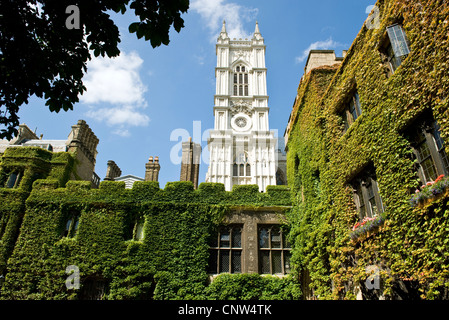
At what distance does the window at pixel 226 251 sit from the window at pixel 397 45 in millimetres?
10714

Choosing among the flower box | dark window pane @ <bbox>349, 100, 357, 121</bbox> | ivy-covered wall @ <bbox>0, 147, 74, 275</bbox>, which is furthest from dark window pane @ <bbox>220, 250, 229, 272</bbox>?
ivy-covered wall @ <bbox>0, 147, 74, 275</bbox>

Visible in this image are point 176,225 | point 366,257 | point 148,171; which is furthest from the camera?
point 148,171

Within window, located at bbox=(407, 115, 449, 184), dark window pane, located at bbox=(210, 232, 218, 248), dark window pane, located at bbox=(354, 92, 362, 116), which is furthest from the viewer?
dark window pane, located at bbox=(210, 232, 218, 248)

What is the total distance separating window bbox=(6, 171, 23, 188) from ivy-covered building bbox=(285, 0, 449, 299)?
54.2ft

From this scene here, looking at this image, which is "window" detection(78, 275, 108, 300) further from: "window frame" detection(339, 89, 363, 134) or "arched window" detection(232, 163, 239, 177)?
"arched window" detection(232, 163, 239, 177)

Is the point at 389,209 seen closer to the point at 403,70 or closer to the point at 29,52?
the point at 403,70

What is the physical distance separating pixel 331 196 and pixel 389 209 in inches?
144

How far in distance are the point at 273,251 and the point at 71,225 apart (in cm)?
1071

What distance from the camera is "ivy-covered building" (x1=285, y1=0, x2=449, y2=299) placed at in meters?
6.51

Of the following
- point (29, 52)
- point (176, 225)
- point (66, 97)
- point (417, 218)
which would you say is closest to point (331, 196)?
point (417, 218)

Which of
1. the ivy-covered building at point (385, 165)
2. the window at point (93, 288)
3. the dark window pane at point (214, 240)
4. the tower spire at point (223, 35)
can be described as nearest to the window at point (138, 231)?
the window at point (93, 288)

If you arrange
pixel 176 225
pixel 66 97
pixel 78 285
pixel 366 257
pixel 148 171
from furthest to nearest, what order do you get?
pixel 148 171 → pixel 176 225 → pixel 78 285 → pixel 366 257 → pixel 66 97

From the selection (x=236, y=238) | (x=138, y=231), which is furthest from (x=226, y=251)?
(x=138, y=231)

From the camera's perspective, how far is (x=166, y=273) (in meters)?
14.5
